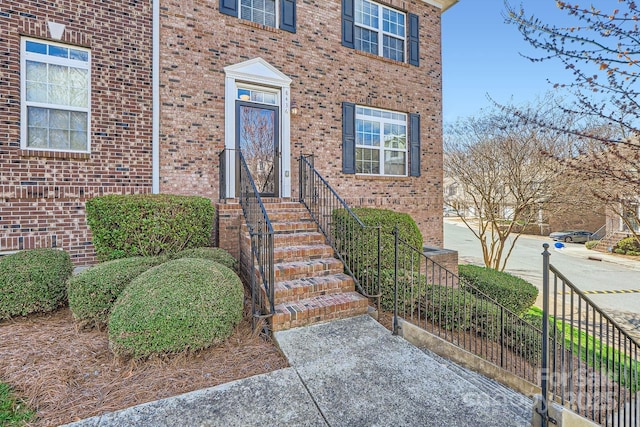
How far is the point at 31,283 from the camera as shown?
3.88m

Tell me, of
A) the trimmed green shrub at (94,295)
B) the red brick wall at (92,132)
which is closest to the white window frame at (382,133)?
the red brick wall at (92,132)

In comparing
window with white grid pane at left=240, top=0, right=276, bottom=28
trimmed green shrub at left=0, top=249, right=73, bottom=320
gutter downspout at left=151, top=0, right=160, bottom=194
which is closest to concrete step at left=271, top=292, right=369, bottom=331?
trimmed green shrub at left=0, top=249, right=73, bottom=320

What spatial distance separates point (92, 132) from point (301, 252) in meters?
4.33

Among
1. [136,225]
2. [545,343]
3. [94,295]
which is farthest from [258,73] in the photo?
[545,343]

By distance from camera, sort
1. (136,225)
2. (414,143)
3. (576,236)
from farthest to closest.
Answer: (576,236) < (414,143) < (136,225)

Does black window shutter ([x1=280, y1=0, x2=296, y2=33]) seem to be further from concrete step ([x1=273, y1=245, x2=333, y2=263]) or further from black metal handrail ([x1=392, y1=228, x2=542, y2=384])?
black metal handrail ([x1=392, y1=228, x2=542, y2=384])

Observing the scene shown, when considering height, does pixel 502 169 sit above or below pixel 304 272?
above

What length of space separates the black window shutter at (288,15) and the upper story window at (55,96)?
396 cm

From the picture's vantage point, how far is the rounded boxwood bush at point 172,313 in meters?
2.91

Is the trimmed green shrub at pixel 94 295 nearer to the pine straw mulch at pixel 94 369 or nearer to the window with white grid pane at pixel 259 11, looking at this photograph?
the pine straw mulch at pixel 94 369

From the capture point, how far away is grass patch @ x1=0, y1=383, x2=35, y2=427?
225 centimetres

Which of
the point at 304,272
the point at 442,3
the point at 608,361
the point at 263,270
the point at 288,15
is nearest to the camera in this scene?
the point at 608,361

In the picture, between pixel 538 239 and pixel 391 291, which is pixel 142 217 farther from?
pixel 538 239

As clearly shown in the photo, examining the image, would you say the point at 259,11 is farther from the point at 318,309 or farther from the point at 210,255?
the point at 318,309
